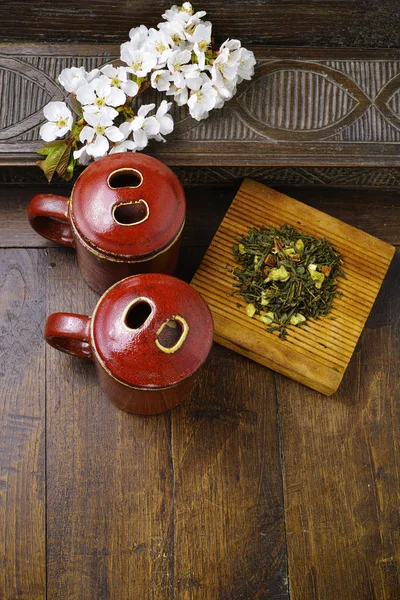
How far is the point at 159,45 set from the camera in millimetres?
964

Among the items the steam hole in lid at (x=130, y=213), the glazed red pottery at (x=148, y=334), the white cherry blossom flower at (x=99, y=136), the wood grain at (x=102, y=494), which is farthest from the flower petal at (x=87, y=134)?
the wood grain at (x=102, y=494)

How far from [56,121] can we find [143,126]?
0.39 feet

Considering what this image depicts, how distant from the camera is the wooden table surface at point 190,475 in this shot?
980mm

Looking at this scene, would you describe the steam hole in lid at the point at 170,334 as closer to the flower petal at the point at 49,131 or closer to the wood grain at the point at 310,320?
the wood grain at the point at 310,320

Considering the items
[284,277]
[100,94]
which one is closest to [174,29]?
[100,94]

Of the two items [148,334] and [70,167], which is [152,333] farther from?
[70,167]

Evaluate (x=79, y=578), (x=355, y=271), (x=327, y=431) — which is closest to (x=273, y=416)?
(x=327, y=431)

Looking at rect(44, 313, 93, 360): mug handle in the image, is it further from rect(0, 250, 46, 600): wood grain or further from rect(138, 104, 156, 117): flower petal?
rect(138, 104, 156, 117): flower petal

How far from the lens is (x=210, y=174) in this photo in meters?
1.06

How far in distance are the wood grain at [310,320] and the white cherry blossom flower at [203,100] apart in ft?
0.46

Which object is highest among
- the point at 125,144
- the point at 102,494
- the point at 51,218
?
the point at 125,144

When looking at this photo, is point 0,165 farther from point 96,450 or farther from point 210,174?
point 96,450

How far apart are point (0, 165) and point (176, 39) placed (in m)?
0.30

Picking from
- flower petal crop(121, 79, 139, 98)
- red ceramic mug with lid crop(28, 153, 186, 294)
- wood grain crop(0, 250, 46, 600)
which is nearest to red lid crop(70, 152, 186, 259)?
red ceramic mug with lid crop(28, 153, 186, 294)
